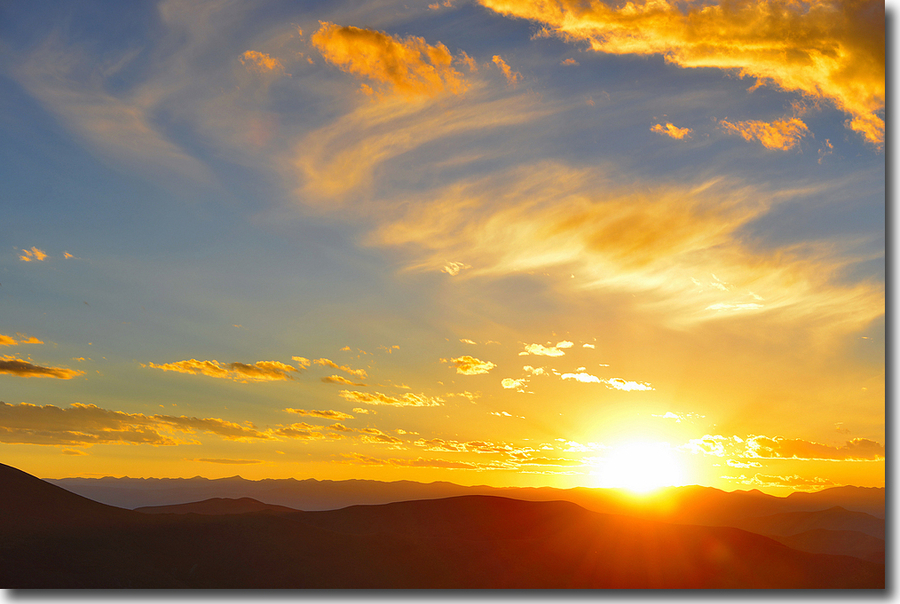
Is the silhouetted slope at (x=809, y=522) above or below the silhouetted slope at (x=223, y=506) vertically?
below

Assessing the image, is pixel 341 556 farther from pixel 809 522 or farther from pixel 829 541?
pixel 809 522

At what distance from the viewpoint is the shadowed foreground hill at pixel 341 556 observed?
19.1 metres

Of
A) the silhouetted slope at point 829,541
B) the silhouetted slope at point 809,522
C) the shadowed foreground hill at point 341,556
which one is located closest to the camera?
the shadowed foreground hill at point 341,556

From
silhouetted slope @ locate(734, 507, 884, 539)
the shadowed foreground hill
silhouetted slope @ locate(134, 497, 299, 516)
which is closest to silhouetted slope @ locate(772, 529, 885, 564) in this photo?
silhouetted slope @ locate(734, 507, 884, 539)

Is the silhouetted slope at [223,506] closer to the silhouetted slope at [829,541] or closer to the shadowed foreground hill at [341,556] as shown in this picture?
the shadowed foreground hill at [341,556]

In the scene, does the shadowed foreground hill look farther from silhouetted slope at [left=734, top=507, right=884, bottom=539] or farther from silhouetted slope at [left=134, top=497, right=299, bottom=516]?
silhouetted slope at [left=734, top=507, right=884, bottom=539]

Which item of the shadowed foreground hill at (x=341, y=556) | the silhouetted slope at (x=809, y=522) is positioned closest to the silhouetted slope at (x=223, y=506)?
the shadowed foreground hill at (x=341, y=556)

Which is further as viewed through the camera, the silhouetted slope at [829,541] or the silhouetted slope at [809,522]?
the silhouetted slope at [809,522]

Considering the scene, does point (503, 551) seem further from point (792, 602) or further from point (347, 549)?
point (792, 602)

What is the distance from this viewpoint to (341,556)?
944 inches

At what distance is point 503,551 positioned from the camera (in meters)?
25.7

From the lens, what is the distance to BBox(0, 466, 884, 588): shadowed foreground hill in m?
19.1

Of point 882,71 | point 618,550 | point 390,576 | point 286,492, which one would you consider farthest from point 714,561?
point 286,492

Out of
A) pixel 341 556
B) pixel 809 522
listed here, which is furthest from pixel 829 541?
pixel 341 556
